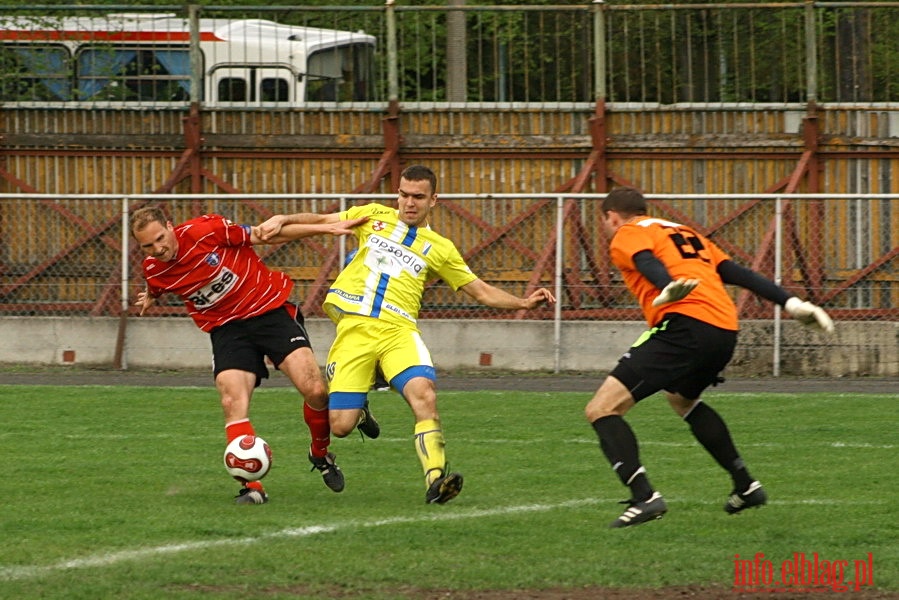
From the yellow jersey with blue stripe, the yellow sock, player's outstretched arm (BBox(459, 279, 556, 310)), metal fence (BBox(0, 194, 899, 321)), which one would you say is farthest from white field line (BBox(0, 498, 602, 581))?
metal fence (BBox(0, 194, 899, 321))

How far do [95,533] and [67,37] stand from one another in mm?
13375

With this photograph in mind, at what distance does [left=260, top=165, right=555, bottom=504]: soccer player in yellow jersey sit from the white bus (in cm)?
999

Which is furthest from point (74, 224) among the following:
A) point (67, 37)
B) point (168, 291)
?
point (168, 291)

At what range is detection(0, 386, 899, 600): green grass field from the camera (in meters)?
6.14

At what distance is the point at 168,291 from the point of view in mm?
8312

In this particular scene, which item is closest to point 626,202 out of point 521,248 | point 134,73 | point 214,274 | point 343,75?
point 214,274

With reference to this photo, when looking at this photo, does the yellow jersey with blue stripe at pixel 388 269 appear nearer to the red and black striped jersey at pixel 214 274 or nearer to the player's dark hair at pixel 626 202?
the red and black striped jersey at pixel 214 274

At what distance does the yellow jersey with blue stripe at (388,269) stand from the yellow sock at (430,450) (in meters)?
0.69

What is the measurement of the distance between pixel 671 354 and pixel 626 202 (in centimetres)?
79

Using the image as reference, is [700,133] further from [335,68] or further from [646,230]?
[646,230]

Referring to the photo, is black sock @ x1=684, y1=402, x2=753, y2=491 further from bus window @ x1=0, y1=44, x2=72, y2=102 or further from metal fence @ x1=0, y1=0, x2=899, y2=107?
bus window @ x1=0, y1=44, x2=72, y2=102

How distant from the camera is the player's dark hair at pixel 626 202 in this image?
741cm

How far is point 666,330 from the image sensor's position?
724 centimetres

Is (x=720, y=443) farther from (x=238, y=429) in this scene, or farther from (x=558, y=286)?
(x=558, y=286)
